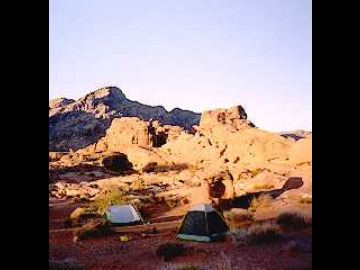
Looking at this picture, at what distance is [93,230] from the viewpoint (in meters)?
9.31

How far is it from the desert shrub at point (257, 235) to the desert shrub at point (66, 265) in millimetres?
2976

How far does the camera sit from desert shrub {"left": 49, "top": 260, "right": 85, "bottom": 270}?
6.83 meters

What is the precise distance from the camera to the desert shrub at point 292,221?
9094mm

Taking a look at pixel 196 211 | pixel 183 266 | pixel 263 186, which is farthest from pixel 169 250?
pixel 263 186

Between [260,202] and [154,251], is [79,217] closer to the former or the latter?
[154,251]

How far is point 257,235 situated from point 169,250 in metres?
1.79

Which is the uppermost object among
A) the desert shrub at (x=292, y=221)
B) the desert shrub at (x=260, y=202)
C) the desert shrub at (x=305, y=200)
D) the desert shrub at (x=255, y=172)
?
the desert shrub at (x=255, y=172)

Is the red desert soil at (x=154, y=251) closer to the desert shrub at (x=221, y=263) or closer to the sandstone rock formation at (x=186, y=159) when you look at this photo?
the desert shrub at (x=221, y=263)

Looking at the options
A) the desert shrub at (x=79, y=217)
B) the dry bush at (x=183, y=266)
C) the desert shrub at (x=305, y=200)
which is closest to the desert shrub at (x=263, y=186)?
the desert shrub at (x=305, y=200)
